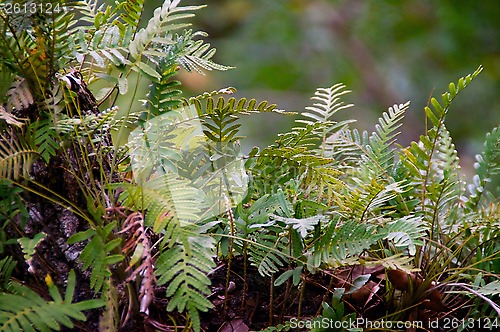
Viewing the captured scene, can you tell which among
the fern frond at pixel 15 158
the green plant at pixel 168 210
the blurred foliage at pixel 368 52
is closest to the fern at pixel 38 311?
the green plant at pixel 168 210

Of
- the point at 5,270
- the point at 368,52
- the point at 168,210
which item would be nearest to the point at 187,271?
the point at 168,210

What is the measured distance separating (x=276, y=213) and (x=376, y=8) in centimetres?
289

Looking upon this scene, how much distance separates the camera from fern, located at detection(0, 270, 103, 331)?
21.5 inches

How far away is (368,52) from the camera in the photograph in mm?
3799

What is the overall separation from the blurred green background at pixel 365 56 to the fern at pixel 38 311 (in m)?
2.71

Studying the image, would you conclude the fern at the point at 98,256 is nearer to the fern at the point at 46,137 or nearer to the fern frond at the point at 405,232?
the fern at the point at 46,137

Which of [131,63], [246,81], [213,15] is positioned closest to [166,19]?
[131,63]

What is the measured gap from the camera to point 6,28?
0.63 meters

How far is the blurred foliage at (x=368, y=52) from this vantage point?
10.6ft

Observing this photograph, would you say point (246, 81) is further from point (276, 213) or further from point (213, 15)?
point (276, 213)

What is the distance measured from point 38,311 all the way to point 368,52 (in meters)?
3.50

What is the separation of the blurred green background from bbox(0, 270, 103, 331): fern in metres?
2.71

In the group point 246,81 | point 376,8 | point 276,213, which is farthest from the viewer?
point 246,81

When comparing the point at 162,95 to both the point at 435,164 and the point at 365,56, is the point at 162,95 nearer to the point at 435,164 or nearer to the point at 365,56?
the point at 435,164
